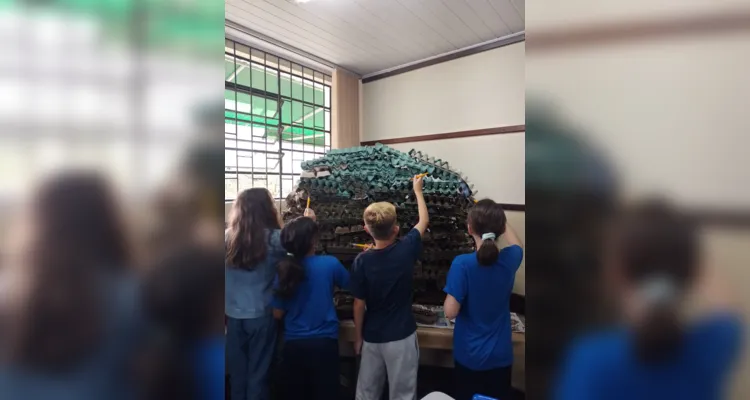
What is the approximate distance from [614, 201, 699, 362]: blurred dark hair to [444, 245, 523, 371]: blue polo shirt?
0.61 m

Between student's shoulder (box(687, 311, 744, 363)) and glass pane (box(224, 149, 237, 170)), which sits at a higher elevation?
glass pane (box(224, 149, 237, 170))

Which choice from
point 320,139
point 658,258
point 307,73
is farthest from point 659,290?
point 320,139

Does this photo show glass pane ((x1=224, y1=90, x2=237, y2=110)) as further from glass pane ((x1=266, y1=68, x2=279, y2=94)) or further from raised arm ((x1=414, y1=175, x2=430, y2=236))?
raised arm ((x1=414, y1=175, x2=430, y2=236))

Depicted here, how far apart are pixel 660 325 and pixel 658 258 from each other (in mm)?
28

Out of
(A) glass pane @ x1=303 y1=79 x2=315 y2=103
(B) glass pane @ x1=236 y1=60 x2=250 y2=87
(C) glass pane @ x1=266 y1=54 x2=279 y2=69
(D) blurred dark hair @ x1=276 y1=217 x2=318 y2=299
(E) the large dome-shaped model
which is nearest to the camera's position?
(B) glass pane @ x1=236 y1=60 x2=250 y2=87

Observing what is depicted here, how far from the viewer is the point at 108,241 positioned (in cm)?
18

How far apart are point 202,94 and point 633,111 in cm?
23

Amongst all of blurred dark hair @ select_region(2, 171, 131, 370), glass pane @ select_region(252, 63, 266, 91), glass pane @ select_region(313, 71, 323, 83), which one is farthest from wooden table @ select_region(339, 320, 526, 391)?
glass pane @ select_region(313, 71, 323, 83)

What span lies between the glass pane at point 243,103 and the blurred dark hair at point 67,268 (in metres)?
0.35

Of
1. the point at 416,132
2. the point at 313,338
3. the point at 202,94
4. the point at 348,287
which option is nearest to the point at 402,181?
the point at 348,287

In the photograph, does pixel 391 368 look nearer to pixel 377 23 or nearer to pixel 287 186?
Result: pixel 287 186

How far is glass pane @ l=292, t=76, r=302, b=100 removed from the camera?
1.03m

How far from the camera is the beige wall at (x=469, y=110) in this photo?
1306 mm

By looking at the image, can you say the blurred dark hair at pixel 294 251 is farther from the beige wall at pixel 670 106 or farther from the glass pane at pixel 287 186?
the beige wall at pixel 670 106
